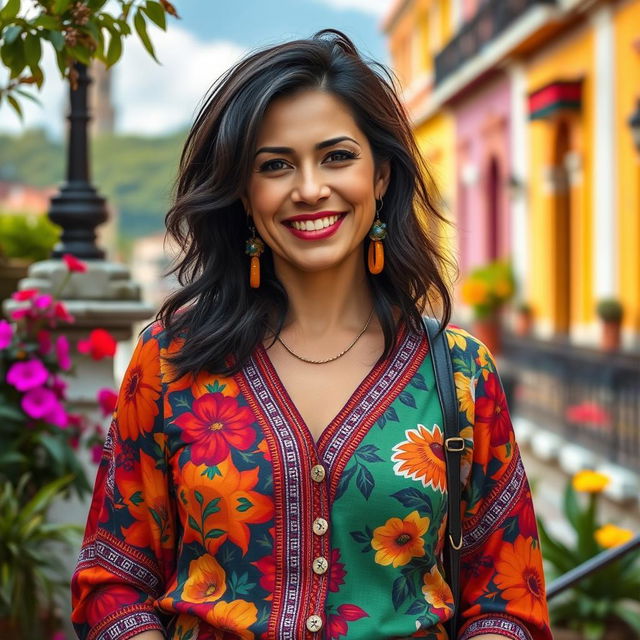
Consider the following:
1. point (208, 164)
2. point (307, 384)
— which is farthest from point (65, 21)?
point (307, 384)

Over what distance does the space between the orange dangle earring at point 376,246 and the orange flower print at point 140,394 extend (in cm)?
43

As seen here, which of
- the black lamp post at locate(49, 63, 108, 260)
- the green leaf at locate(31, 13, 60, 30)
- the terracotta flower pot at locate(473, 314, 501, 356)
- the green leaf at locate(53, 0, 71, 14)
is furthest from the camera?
the terracotta flower pot at locate(473, 314, 501, 356)

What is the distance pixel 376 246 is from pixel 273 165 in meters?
0.26

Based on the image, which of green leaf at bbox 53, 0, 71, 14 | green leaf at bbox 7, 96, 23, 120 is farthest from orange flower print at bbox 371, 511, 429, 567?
green leaf at bbox 7, 96, 23, 120

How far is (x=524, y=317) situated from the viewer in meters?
16.9

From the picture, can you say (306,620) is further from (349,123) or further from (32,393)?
(32,393)

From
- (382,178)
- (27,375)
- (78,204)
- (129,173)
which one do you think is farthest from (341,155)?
(129,173)

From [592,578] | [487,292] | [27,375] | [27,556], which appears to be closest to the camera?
[27,556]

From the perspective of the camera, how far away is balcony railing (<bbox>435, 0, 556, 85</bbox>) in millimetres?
16797

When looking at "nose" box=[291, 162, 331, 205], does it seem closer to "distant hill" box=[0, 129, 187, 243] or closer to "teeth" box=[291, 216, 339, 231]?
"teeth" box=[291, 216, 339, 231]

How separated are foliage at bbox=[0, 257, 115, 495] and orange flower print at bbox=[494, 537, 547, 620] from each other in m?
2.35

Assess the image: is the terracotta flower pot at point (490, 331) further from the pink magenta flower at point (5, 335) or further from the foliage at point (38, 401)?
the pink magenta flower at point (5, 335)

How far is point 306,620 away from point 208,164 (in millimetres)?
833

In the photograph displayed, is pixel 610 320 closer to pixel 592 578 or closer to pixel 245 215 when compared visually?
pixel 592 578
